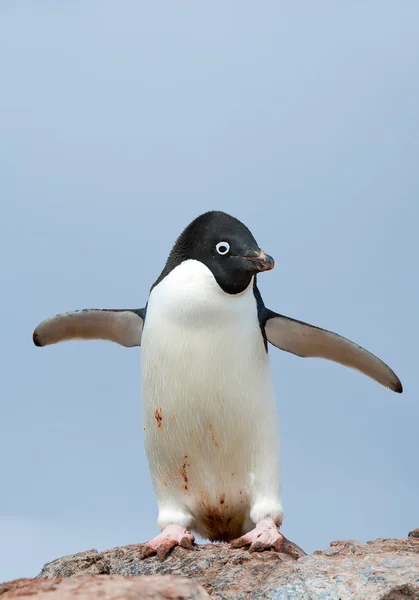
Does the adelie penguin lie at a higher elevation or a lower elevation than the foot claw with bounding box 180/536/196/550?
higher

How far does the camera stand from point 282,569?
13.7ft

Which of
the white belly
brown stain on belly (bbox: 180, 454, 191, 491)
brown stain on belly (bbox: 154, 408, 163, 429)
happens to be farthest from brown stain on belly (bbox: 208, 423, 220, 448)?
brown stain on belly (bbox: 154, 408, 163, 429)

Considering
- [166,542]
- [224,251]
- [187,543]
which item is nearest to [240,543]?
[187,543]

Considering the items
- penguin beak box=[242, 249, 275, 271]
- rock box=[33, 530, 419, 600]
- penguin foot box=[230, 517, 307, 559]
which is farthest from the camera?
penguin beak box=[242, 249, 275, 271]

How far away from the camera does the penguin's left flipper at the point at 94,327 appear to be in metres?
5.84

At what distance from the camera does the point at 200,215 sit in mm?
5363

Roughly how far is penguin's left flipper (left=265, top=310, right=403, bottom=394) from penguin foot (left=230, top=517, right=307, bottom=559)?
1.33 metres

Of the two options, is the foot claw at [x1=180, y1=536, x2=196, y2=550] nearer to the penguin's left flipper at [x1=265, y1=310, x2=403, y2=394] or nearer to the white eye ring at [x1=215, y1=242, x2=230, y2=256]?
the penguin's left flipper at [x1=265, y1=310, x2=403, y2=394]

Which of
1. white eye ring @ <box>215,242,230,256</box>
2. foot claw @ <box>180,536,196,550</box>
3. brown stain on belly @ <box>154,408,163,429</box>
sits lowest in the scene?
foot claw @ <box>180,536,196,550</box>

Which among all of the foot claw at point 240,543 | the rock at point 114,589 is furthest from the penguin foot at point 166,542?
the rock at point 114,589

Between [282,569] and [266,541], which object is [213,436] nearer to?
[266,541]

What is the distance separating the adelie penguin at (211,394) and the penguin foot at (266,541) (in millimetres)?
10

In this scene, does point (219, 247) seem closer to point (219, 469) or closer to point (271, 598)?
point (219, 469)

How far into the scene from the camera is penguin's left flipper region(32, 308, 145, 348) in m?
5.84
